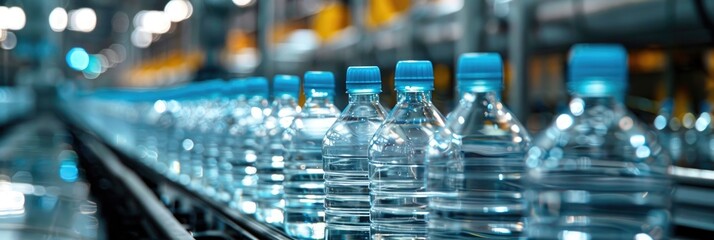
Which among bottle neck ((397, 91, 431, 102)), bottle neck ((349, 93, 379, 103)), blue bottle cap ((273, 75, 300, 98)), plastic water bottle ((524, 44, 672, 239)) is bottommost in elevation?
plastic water bottle ((524, 44, 672, 239))

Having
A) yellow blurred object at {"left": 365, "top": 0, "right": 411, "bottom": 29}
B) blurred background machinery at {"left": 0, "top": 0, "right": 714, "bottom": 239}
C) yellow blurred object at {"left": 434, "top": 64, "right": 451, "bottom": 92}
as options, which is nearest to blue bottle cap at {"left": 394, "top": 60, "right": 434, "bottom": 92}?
blurred background machinery at {"left": 0, "top": 0, "right": 714, "bottom": 239}

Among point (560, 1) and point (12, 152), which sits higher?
point (560, 1)

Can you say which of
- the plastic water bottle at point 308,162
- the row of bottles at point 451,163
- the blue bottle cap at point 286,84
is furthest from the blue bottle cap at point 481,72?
the blue bottle cap at point 286,84

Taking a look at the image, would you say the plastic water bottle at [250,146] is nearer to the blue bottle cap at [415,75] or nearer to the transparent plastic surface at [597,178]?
the blue bottle cap at [415,75]

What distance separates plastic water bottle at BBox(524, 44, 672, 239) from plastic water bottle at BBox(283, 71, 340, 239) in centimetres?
55

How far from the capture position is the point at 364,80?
1.36m

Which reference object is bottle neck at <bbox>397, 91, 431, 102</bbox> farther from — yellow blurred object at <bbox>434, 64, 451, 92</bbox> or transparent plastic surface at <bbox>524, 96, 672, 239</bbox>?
yellow blurred object at <bbox>434, 64, 451, 92</bbox>

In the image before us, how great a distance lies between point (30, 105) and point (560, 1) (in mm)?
10351

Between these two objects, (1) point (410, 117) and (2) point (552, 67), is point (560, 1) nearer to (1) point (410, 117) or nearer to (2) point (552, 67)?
(1) point (410, 117)

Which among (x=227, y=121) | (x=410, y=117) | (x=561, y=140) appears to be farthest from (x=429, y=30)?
(x=561, y=140)

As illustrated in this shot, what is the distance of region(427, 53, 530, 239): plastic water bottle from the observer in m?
Answer: 1.21

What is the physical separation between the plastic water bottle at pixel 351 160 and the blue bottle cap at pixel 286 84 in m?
0.31

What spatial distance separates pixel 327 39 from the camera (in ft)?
23.9

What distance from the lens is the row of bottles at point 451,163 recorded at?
3.20ft
